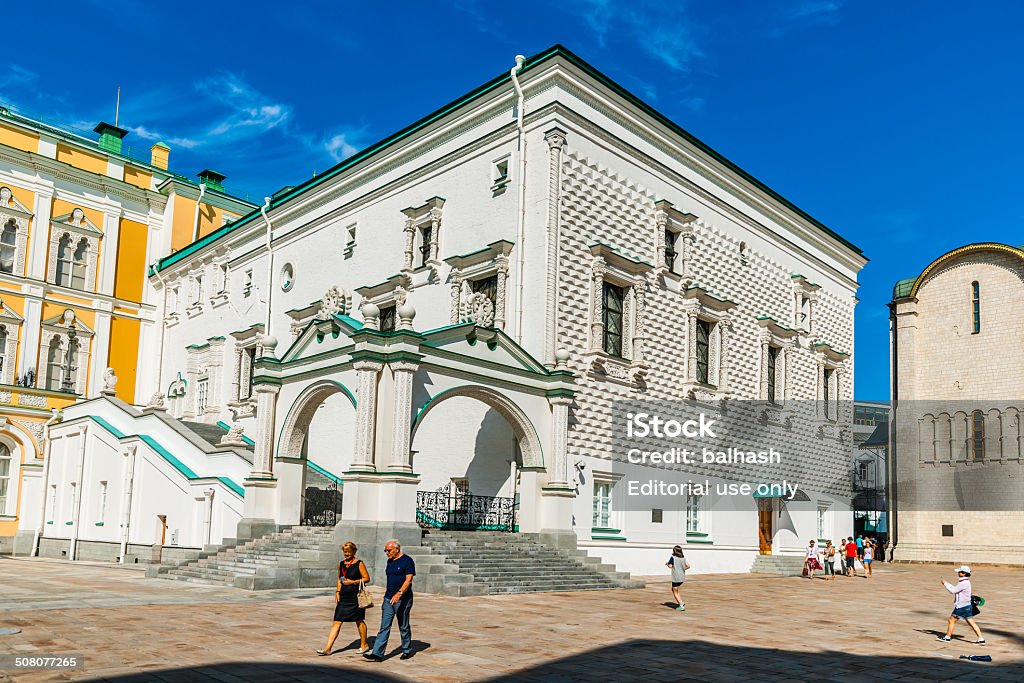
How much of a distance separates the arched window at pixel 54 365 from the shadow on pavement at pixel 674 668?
30.8m

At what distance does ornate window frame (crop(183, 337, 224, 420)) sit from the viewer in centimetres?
3381

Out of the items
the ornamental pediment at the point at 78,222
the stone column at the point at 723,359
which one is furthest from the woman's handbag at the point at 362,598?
the ornamental pediment at the point at 78,222

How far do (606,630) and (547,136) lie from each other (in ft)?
42.8

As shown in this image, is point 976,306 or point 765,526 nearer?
point 765,526

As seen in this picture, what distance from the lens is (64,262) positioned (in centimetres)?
3706

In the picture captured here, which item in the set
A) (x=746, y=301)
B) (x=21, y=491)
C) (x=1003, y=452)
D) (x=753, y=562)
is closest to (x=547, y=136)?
(x=746, y=301)

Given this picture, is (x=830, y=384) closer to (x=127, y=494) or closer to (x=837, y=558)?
(x=837, y=558)

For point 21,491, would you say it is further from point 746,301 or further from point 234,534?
point 746,301

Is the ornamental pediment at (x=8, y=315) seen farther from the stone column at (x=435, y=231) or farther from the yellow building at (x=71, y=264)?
the stone column at (x=435, y=231)

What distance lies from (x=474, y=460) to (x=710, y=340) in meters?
8.88

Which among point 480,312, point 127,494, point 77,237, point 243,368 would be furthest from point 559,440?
point 77,237

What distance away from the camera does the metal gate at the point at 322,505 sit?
71.2ft

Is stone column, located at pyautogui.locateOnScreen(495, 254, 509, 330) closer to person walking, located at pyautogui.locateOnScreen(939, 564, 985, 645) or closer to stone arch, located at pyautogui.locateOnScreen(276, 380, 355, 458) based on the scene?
stone arch, located at pyautogui.locateOnScreen(276, 380, 355, 458)

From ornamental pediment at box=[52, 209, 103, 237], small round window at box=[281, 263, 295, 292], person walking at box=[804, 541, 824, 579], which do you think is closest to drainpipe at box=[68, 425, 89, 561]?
small round window at box=[281, 263, 295, 292]
